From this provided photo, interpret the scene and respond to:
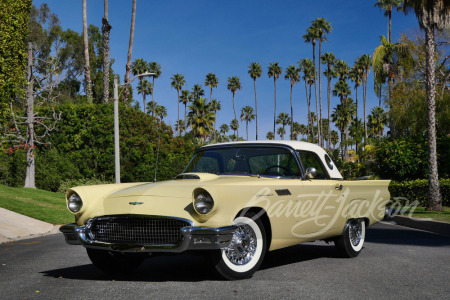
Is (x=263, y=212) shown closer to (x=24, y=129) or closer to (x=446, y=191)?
(x=446, y=191)

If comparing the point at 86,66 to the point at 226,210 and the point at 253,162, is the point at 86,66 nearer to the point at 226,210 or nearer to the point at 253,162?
the point at 253,162

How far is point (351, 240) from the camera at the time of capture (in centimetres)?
827

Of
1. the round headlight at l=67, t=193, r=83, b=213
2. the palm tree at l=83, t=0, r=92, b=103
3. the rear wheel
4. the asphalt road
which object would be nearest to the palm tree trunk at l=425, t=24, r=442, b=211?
the asphalt road

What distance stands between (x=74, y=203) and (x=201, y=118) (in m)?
59.2

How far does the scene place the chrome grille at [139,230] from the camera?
5605 millimetres

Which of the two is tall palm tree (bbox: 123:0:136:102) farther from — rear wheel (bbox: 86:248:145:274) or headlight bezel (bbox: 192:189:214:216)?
headlight bezel (bbox: 192:189:214:216)

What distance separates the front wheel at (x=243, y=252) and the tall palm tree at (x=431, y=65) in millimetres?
16349

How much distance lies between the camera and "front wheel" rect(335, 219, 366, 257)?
8.03 meters

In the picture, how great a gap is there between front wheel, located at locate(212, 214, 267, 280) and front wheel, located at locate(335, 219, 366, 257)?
237 cm

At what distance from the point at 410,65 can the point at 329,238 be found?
1079 inches

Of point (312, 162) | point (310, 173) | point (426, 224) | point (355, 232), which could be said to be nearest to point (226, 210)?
point (310, 173)

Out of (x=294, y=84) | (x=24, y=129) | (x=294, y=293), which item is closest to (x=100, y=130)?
(x=24, y=129)

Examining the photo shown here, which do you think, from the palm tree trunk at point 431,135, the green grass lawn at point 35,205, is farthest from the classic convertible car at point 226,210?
the palm tree trunk at point 431,135

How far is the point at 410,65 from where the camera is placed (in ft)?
106
